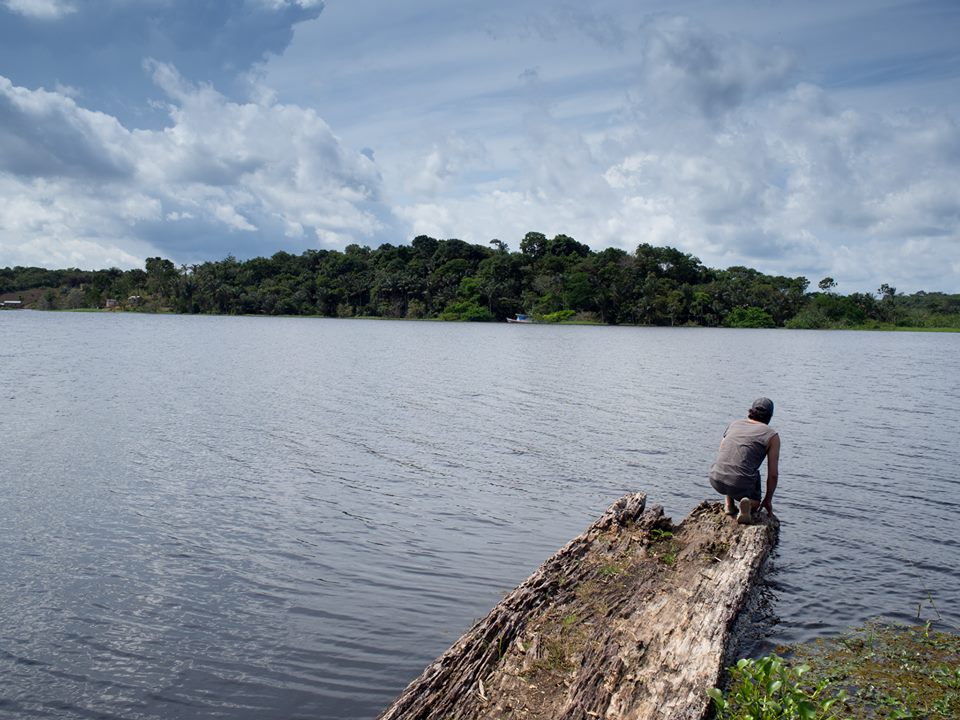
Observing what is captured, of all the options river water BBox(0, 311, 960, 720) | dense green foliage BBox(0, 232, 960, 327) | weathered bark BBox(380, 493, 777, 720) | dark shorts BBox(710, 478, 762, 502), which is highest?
dense green foliage BBox(0, 232, 960, 327)

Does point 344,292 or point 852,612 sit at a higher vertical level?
point 344,292

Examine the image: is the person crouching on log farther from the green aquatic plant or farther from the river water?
the green aquatic plant

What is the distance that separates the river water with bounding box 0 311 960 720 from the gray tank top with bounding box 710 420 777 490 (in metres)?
1.53

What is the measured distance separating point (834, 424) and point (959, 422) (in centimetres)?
546

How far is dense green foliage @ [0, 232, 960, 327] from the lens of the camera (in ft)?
485

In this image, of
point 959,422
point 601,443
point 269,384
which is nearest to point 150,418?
point 269,384

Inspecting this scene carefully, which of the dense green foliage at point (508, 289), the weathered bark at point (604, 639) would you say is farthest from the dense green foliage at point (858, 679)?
the dense green foliage at point (508, 289)

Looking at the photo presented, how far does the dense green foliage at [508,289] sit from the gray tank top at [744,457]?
448 ft

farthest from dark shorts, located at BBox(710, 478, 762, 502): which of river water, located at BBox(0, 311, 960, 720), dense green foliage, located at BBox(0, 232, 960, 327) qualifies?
dense green foliage, located at BBox(0, 232, 960, 327)

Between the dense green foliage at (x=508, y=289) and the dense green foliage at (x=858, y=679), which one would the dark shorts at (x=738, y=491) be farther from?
the dense green foliage at (x=508, y=289)

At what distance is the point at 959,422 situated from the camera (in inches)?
1071

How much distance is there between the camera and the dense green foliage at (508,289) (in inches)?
5822

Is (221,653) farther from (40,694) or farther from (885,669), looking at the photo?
(885,669)

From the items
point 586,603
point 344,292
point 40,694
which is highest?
point 344,292
